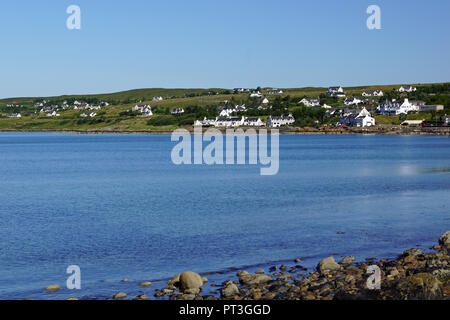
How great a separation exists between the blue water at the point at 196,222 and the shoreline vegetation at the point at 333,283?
46.4 inches

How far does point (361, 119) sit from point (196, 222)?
13292cm

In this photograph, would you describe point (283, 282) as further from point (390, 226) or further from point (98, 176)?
point (98, 176)

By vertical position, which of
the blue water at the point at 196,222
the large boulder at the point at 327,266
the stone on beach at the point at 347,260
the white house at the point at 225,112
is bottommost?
the blue water at the point at 196,222

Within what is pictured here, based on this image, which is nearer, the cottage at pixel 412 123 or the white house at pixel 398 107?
the cottage at pixel 412 123

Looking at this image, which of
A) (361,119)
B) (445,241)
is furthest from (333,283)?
(361,119)

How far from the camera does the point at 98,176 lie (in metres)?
60.2

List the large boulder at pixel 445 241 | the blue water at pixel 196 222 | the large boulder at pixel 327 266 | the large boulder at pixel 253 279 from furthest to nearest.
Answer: the large boulder at pixel 445 241, the blue water at pixel 196 222, the large boulder at pixel 327 266, the large boulder at pixel 253 279

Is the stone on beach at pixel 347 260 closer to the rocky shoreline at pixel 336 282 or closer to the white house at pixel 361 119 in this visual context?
the rocky shoreline at pixel 336 282

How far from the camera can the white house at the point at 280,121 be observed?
6698 inches

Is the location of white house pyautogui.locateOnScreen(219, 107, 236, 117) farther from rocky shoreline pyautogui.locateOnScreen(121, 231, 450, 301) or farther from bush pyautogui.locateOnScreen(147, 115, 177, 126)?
rocky shoreline pyautogui.locateOnScreen(121, 231, 450, 301)

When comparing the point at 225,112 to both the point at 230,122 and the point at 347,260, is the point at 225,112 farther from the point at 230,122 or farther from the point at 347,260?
the point at 347,260

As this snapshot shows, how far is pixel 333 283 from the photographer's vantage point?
18.4 meters

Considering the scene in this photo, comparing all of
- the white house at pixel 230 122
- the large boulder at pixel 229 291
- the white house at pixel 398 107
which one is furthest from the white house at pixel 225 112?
the large boulder at pixel 229 291

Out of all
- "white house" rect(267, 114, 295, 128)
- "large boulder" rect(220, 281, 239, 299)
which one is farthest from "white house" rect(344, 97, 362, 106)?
"large boulder" rect(220, 281, 239, 299)
